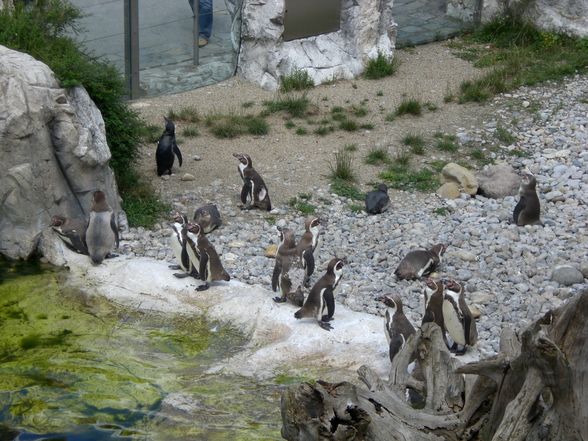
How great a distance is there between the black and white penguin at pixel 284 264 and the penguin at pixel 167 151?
2673 mm

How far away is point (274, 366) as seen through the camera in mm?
9047

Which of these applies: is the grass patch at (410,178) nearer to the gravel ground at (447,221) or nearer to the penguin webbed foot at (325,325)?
the gravel ground at (447,221)

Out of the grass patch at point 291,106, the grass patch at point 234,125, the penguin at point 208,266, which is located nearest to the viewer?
the penguin at point 208,266

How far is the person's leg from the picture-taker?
15.7 meters

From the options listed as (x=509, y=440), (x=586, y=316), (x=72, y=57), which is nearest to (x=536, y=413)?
(x=509, y=440)

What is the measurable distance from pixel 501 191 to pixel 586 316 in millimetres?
6887

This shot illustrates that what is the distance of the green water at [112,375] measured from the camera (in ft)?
27.2

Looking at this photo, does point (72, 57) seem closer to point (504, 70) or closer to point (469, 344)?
point (469, 344)

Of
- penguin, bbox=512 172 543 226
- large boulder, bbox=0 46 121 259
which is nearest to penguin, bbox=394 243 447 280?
penguin, bbox=512 172 543 226

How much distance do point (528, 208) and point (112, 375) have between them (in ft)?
17.0

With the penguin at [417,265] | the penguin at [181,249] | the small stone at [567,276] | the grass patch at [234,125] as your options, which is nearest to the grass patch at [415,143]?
the grass patch at [234,125]

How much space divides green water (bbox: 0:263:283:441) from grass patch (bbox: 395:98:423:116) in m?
6.14

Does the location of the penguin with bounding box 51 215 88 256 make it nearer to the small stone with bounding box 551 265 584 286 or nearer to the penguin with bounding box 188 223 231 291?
the penguin with bounding box 188 223 231 291

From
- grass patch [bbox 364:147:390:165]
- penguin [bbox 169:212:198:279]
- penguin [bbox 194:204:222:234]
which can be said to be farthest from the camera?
grass patch [bbox 364:147:390:165]
